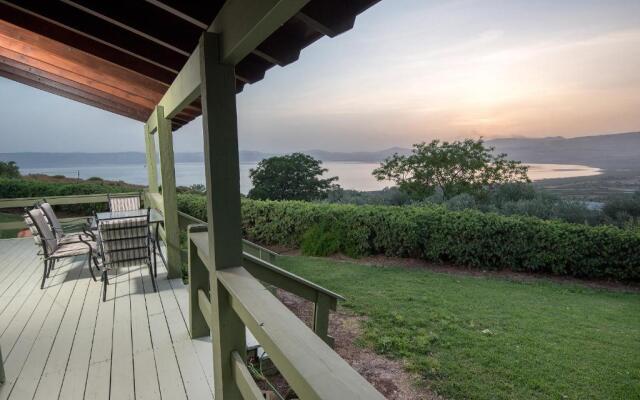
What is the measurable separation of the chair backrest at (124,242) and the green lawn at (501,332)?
2.77 metres

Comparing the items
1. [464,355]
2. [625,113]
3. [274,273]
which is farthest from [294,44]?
[625,113]

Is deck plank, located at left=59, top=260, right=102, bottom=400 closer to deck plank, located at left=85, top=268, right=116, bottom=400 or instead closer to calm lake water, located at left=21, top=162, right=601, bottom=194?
deck plank, located at left=85, top=268, right=116, bottom=400

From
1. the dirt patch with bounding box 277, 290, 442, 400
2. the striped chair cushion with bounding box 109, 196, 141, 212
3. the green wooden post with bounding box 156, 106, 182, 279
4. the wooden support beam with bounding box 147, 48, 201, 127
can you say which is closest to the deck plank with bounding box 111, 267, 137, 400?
the green wooden post with bounding box 156, 106, 182, 279

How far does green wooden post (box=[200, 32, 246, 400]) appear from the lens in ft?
5.48

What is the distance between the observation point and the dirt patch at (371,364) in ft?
10.1

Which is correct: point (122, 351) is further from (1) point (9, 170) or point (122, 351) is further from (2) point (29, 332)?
(1) point (9, 170)

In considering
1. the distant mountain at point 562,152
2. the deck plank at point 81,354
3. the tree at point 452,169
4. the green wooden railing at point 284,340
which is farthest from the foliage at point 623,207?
the deck plank at point 81,354

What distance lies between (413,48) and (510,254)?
19.0 feet

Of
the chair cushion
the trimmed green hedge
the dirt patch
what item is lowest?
the dirt patch

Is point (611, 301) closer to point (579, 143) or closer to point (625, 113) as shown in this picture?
point (625, 113)

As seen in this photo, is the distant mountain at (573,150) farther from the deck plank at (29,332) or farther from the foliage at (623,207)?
the deck plank at (29,332)

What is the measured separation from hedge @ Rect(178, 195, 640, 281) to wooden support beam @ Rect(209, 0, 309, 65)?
6656 mm

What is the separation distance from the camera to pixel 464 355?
12.3 feet

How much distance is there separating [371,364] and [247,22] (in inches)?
135
